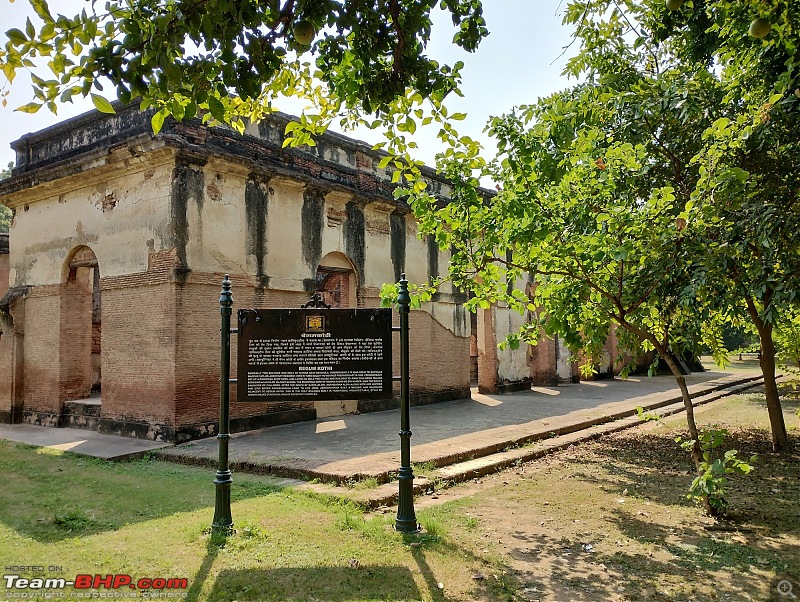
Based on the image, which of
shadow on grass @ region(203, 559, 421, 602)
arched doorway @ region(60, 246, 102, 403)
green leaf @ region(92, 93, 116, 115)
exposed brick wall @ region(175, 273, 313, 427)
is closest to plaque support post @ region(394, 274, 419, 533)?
shadow on grass @ region(203, 559, 421, 602)

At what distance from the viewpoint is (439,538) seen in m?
4.74

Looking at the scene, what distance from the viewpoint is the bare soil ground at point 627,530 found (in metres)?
3.96

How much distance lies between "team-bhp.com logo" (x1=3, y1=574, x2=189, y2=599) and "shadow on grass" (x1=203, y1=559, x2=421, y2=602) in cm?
26

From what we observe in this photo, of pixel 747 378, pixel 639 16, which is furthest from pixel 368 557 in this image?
pixel 747 378

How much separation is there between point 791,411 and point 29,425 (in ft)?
50.4

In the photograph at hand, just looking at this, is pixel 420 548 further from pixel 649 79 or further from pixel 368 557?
pixel 649 79

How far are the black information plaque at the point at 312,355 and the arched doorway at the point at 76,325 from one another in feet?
24.7

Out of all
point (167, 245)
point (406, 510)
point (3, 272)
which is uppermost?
point (3, 272)

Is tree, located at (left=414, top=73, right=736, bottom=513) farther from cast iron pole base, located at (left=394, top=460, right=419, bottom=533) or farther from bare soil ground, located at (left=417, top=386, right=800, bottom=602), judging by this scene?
cast iron pole base, located at (left=394, top=460, right=419, bottom=533)

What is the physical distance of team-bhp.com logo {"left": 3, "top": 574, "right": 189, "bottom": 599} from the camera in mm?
3652

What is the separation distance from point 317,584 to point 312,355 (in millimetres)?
1960

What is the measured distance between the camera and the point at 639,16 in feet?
25.4

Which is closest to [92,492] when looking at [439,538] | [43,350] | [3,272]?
[439,538]

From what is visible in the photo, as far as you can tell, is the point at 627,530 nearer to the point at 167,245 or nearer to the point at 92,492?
the point at 92,492
